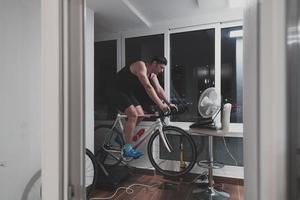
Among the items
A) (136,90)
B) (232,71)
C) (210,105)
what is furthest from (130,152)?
(232,71)

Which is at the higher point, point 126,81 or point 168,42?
point 168,42

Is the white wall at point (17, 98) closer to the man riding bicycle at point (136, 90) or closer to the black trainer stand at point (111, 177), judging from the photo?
the black trainer stand at point (111, 177)

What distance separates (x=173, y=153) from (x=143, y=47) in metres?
1.86

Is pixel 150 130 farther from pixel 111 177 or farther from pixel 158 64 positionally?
pixel 158 64

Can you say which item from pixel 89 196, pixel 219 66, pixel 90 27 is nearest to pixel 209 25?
pixel 219 66

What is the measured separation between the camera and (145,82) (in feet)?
10.1

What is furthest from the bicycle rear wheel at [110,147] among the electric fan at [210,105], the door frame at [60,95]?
the door frame at [60,95]

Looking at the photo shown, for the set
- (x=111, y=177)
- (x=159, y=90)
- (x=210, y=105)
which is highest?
(x=159, y=90)

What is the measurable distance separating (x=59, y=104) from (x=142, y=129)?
8.25 ft

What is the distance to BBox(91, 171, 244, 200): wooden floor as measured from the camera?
2537mm

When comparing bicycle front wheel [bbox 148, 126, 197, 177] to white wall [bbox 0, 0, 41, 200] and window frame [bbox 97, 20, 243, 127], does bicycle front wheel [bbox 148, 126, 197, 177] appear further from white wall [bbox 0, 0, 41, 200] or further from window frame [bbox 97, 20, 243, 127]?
white wall [bbox 0, 0, 41, 200]

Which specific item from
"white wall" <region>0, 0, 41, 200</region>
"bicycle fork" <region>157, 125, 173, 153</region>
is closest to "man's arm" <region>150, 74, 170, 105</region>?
"bicycle fork" <region>157, 125, 173, 153</region>

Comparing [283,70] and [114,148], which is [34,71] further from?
[114,148]

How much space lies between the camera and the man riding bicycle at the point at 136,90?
3.10 m
